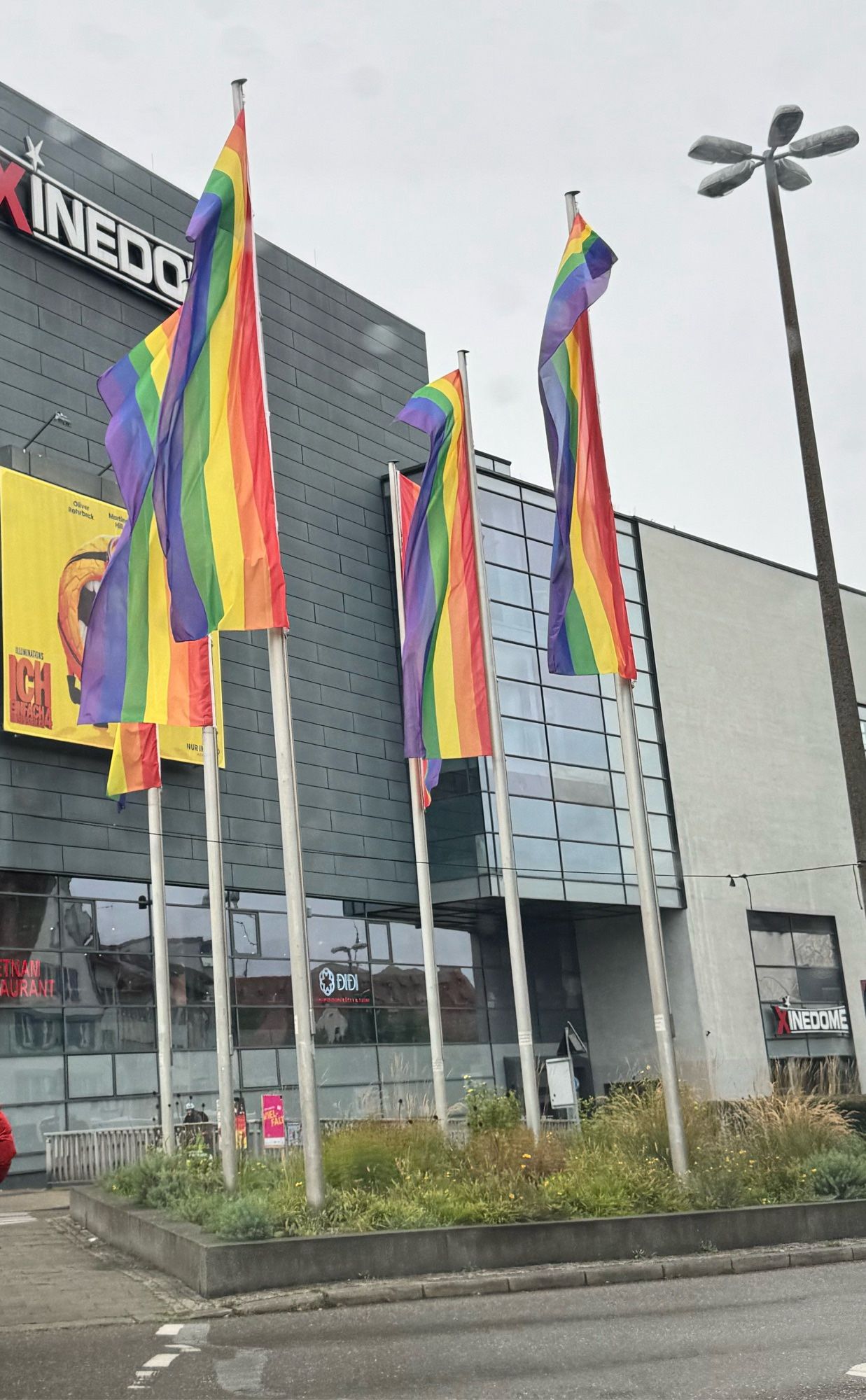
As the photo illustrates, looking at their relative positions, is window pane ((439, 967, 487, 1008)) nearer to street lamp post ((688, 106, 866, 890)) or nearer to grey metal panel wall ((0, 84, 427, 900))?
grey metal panel wall ((0, 84, 427, 900))

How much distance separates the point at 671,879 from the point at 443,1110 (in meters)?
21.5

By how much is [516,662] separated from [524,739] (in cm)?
205

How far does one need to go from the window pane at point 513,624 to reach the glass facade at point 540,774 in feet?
0.12

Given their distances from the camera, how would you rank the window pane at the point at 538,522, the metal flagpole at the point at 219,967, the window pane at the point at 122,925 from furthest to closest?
1. the window pane at the point at 538,522
2. the window pane at the point at 122,925
3. the metal flagpole at the point at 219,967

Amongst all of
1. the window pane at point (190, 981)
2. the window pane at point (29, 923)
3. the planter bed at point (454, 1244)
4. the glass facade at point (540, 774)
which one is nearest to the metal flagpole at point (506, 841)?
the planter bed at point (454, 1244)

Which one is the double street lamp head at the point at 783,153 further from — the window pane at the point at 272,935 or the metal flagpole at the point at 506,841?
the window pane at the point at 272,935

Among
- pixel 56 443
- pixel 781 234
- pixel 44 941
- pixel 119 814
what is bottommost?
pixel 44 941

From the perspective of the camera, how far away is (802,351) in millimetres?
20328

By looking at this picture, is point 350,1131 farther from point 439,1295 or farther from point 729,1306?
point 729,1306

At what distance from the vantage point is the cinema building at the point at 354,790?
28984 millimetres

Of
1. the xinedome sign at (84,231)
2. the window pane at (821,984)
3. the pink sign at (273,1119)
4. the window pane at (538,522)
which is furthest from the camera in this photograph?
the window pane at (821,984)

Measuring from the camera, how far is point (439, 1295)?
473 inches

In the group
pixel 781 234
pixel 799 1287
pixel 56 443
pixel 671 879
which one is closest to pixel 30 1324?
pixel 799 1287

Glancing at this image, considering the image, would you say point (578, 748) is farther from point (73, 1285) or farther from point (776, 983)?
point (73, 1285)
